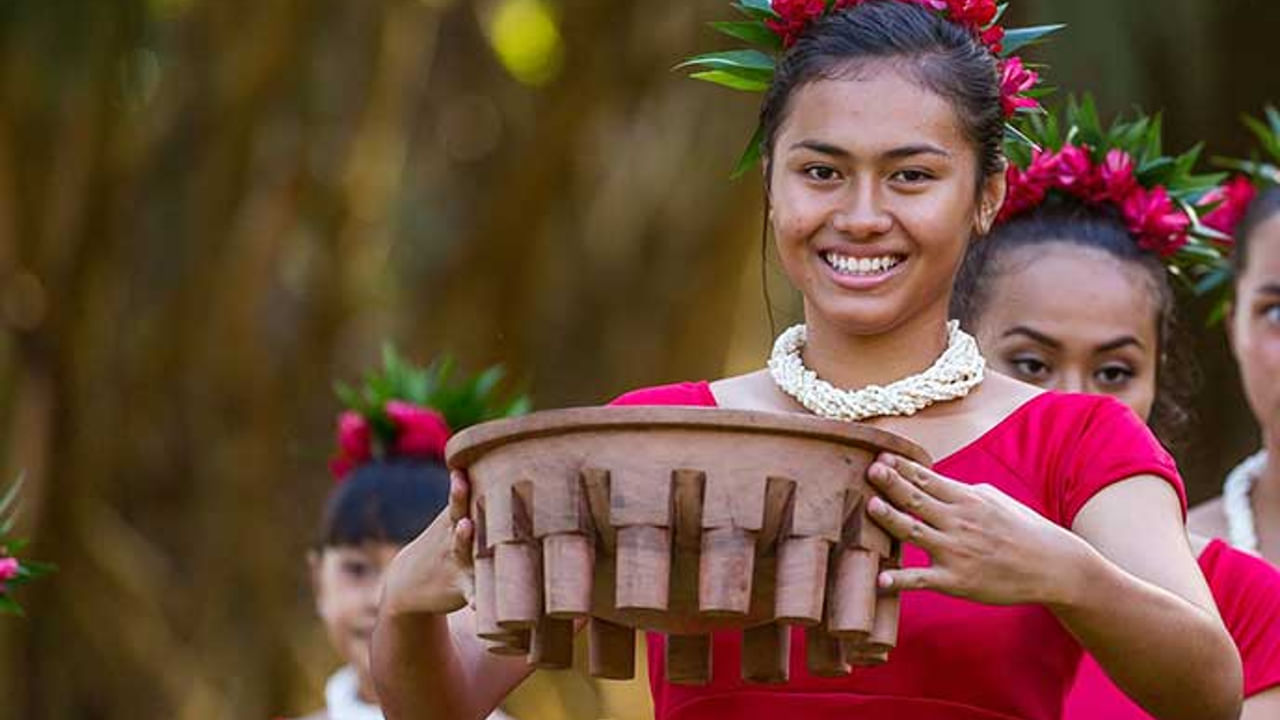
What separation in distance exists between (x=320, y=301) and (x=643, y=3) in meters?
1.47

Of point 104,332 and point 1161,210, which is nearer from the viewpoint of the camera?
point 1161,210

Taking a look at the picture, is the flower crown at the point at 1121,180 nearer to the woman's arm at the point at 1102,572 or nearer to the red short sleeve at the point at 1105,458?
the red short sleeve at the point at 1105,458

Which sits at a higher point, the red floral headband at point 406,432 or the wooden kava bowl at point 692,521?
the wooden kava bowl at point 692,521

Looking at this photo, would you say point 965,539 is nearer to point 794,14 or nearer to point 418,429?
point 794,14

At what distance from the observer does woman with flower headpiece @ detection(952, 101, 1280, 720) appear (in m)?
4.14

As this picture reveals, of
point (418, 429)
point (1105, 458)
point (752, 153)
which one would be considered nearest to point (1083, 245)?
point (752, 153)

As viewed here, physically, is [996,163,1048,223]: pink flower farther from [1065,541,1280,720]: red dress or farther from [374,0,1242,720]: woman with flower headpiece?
[374,0,1242,720]: woman with flower headpiece

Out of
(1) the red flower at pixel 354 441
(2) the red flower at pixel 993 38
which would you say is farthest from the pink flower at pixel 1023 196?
(1) the red flower at pixel 354 441

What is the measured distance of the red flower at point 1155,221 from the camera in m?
4.38

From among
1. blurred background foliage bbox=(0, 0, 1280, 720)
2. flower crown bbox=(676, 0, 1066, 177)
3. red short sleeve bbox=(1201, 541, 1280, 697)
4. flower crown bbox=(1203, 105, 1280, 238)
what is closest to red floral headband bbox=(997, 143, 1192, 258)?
flower crown bbox=(1203, 105, 1280, 238)

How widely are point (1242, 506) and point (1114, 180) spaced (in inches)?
25.5

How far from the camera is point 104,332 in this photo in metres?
9.90

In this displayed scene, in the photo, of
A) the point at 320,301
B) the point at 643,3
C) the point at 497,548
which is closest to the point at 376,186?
the point at 320,301

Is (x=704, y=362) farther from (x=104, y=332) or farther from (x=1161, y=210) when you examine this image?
(x=1161, y=210)
